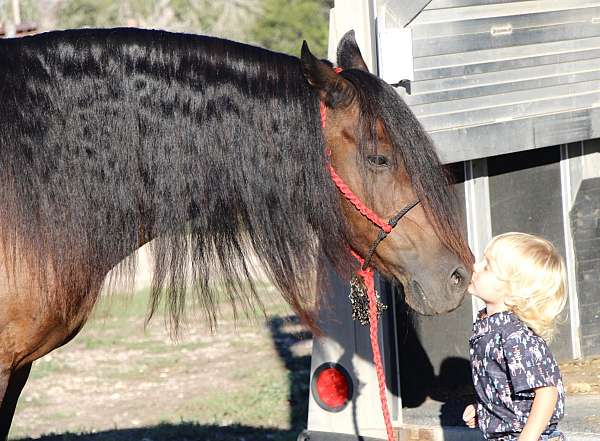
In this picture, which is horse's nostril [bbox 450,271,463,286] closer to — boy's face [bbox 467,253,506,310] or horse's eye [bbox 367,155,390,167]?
boy's face [bbox 467,253,506,310]

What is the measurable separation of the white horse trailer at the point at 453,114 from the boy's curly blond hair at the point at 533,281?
2.68ft

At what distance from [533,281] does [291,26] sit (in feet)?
67.6

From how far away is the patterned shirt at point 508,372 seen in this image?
292cm

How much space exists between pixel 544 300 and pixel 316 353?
4.21 ft

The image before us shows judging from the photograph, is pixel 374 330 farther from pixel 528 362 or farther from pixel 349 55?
pixel 349 55

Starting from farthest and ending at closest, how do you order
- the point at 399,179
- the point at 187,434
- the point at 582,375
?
the point at 187,434 < the point at 582,375 < the point at 399,179

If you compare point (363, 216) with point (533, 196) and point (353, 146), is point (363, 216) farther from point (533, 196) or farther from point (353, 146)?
point (533, 196)

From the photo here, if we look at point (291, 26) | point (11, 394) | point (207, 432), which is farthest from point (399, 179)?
point (291, 26)

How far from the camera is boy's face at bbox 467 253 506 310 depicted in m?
3.02

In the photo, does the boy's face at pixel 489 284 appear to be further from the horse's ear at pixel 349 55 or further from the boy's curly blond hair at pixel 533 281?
the horse's ear at pixel 349 55

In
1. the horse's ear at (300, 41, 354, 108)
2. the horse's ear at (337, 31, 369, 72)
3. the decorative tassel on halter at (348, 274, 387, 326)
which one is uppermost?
the horse's ear at (337, 31, 369, 72)

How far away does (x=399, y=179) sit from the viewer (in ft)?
9.95

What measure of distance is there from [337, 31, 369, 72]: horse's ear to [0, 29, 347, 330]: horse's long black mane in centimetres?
27

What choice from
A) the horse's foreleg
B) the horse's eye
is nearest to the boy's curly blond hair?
the horse's eye
